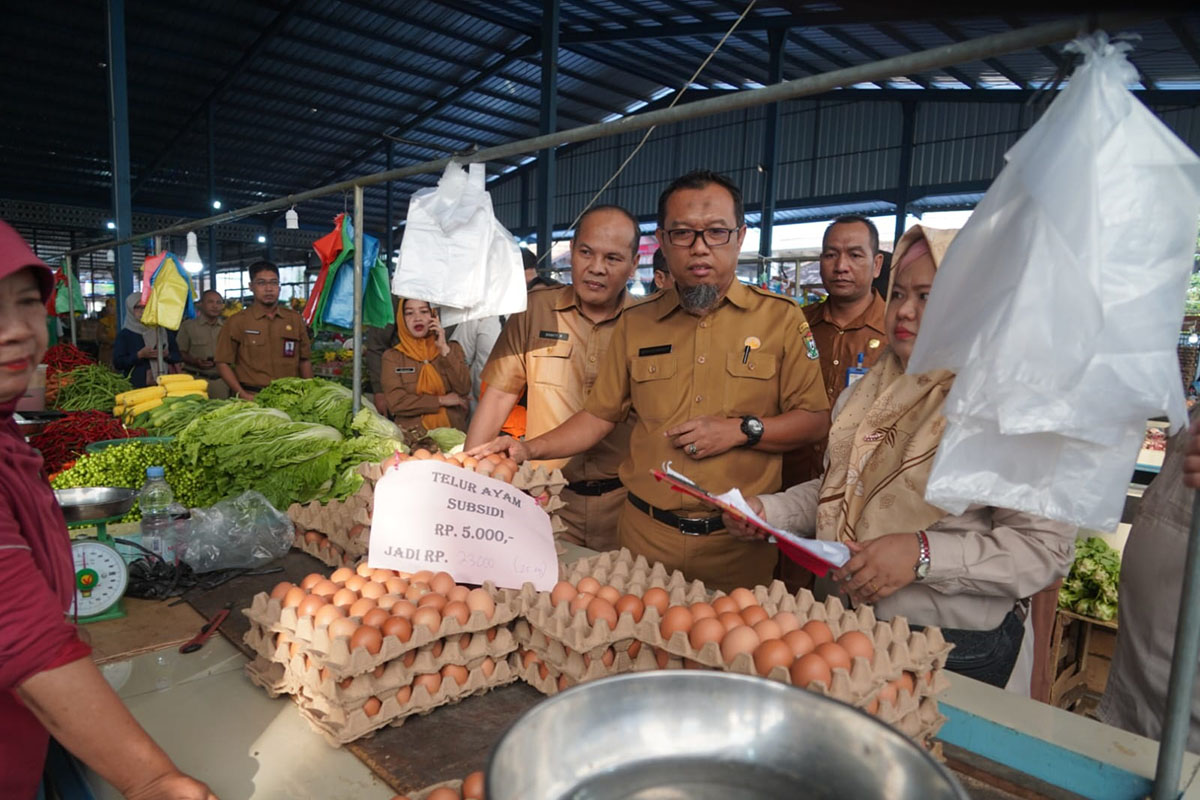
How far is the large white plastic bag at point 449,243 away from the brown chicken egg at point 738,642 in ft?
6.69

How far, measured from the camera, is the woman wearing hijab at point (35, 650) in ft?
3.34

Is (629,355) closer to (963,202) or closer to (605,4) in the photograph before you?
(605,4)

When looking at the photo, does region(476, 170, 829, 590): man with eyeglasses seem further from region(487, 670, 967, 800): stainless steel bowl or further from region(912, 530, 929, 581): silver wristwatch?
region(487, 670, 967, 800): stainless steel bowl

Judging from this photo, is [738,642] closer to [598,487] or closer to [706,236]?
[706,236]

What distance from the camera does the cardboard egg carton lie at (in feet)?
4.60

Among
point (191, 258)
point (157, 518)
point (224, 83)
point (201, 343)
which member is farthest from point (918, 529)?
point (224, 83)

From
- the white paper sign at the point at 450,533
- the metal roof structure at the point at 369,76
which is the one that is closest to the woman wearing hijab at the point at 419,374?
the white paper sign at the point at 450,533

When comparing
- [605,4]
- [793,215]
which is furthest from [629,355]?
[793,215]

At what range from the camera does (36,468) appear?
1.33m

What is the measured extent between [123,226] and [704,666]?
31.3 feet

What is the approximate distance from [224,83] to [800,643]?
63.1ft

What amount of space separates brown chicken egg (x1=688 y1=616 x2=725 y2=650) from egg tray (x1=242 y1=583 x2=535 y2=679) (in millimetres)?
423

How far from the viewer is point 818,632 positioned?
1.36 m

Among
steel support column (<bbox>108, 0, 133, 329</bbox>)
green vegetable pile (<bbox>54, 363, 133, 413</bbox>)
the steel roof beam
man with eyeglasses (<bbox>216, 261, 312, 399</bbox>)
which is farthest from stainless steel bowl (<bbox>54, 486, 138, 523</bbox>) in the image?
the steel roof beam
